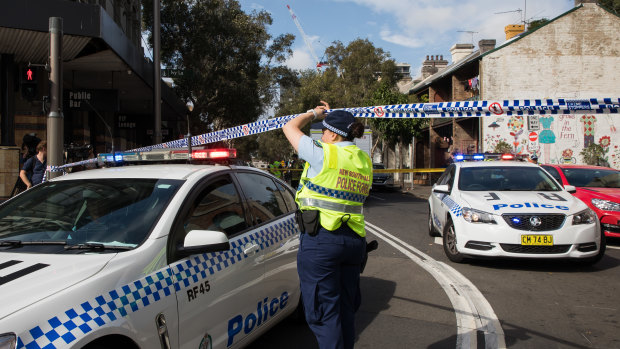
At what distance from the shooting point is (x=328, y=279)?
308cm

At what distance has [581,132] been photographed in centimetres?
2667

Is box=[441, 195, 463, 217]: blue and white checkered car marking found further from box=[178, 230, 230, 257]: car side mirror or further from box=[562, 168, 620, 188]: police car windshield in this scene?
box=[178, 230, 230, 257]: car side mirror

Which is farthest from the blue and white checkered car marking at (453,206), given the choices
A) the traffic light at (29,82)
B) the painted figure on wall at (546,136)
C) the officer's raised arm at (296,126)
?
the painted figure on wall at (546,136)

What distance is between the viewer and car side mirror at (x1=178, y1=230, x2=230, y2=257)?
9.92 ft

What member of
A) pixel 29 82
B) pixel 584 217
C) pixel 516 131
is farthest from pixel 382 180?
pixel 29 82

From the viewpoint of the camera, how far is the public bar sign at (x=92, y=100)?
45.0 feet

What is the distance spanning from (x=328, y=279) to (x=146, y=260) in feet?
3.40

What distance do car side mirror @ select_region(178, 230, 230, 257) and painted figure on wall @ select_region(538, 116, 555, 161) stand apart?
26806mm

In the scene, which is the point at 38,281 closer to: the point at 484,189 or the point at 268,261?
the point at 268,261

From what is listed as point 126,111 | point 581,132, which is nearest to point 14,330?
point 126,111

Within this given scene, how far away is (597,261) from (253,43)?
24.4 m

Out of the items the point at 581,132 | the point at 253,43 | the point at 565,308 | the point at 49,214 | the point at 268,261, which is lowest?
the point at 565,308

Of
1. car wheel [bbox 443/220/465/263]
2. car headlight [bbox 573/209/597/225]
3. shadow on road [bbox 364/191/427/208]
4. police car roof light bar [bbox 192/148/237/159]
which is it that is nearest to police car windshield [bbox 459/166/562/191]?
car wheel [bbox 443/220/465/263]

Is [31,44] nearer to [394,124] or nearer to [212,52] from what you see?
[212,52]
